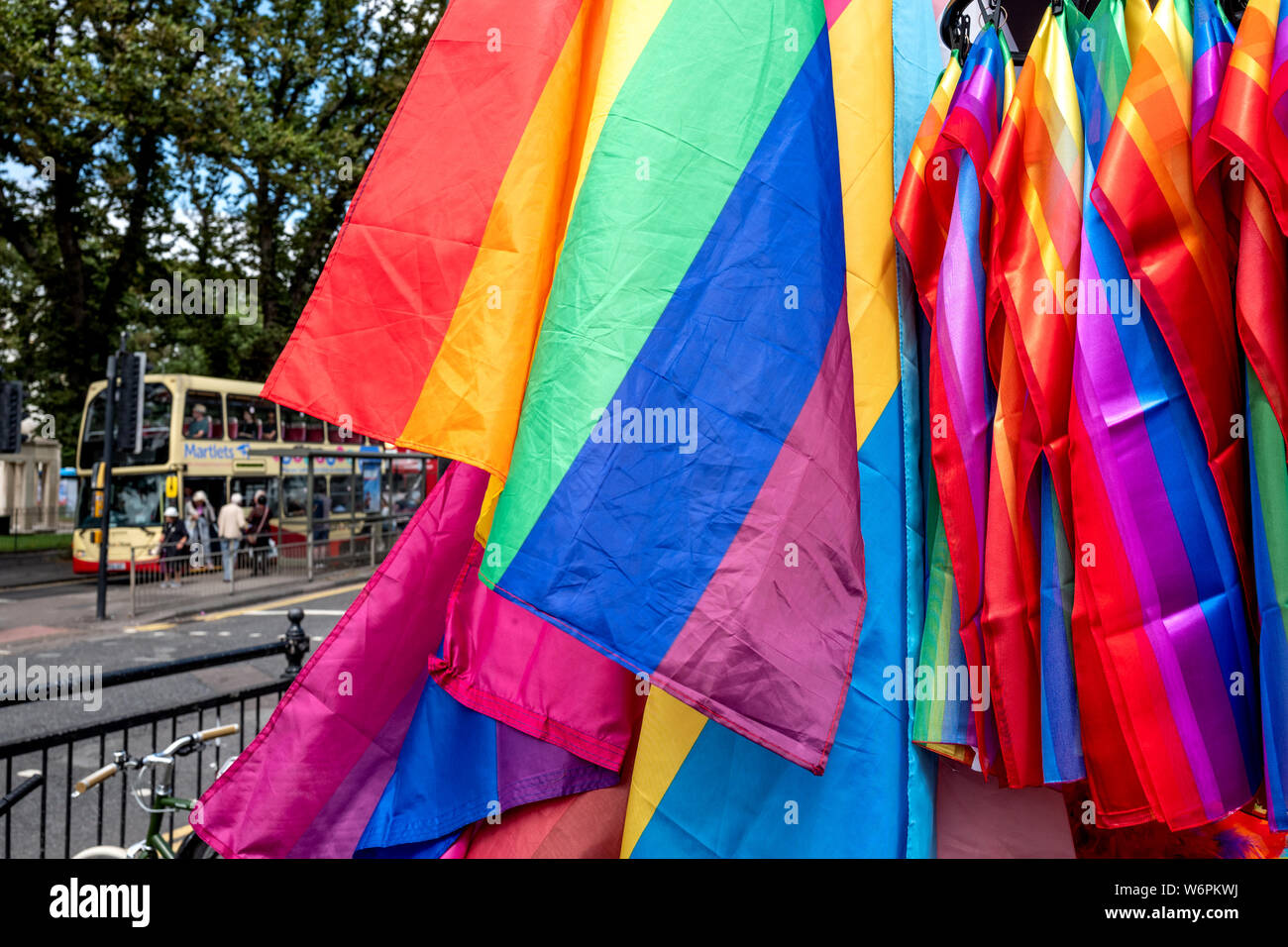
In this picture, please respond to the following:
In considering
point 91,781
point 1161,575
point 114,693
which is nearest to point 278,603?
point 114,693

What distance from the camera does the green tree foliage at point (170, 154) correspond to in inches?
674

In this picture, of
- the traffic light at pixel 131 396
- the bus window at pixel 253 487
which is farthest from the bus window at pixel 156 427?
the traffic light at pixel 131 396

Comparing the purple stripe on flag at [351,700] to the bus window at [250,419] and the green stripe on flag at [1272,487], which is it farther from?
the bus window at [250,419]

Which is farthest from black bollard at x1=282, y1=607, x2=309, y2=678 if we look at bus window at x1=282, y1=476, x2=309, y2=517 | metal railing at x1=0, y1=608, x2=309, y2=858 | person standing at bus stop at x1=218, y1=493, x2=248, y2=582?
bus window at x1=282, y1=476, x2=309, y2=517

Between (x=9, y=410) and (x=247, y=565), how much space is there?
479 cm

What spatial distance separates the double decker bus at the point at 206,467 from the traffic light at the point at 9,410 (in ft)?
5.75

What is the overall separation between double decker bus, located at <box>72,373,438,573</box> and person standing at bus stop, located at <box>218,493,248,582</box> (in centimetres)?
97

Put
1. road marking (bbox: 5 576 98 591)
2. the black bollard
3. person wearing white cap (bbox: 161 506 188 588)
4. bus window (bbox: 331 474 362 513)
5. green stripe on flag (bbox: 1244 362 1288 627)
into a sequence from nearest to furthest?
green stripe on flag (bbox: 1244 362 1288 627), the black bollard, person wearing white cap (bbox: 161 506 188 588), road marking (bbox: 5 576 98 591), bus window (bbox: 331 474 362 513)

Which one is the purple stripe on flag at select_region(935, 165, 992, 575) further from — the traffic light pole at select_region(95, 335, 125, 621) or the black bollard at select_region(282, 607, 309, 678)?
the traffic light pole at select_region(95, 335, 125, 621)

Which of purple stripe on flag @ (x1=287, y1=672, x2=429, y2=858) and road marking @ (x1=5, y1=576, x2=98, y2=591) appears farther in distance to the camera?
road marking @ (x1=5, y1=576, x2=98, y2=591)

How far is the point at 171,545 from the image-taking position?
16375 millimetres

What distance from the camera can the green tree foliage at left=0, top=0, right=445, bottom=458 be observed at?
674 inches
